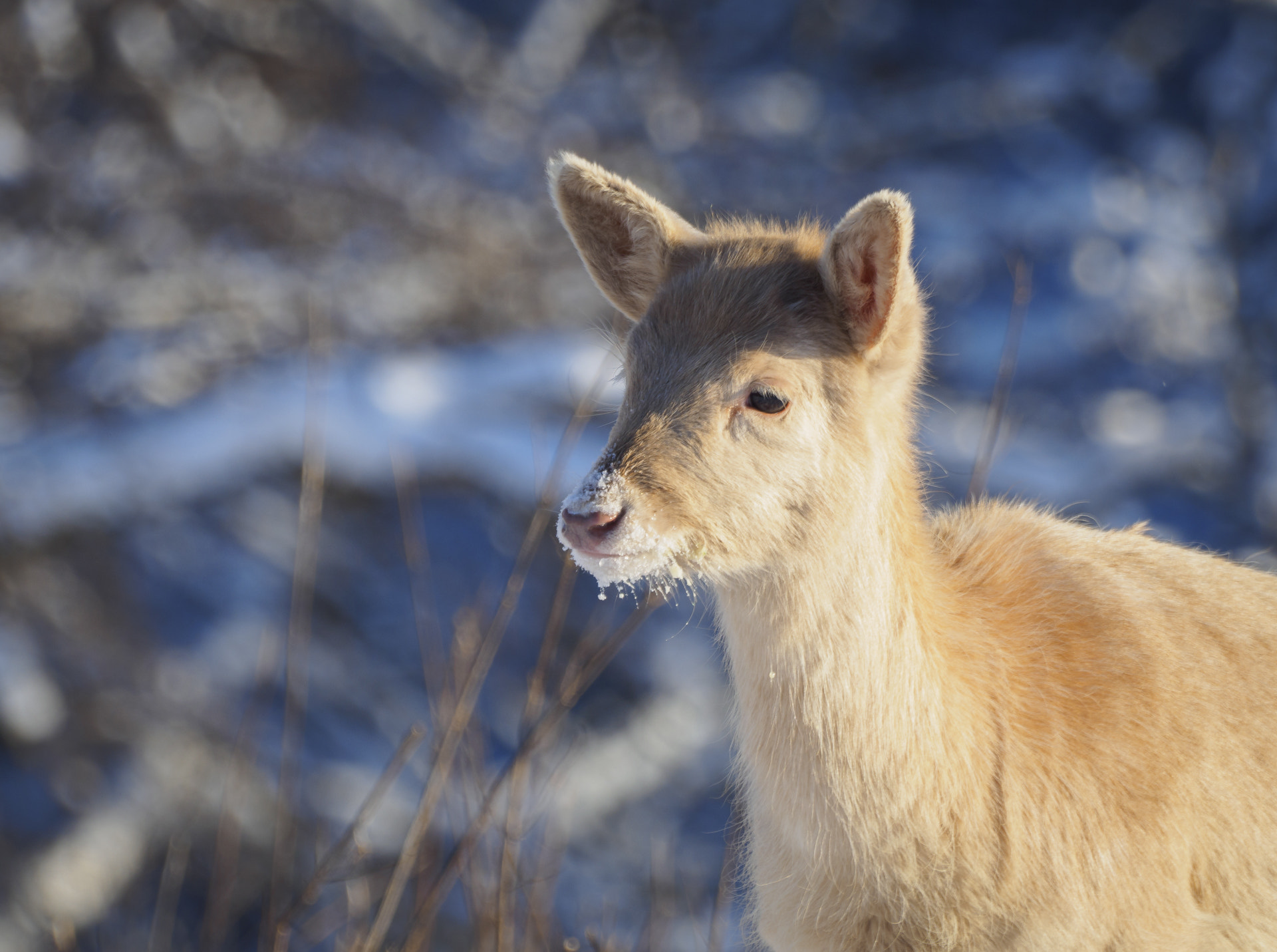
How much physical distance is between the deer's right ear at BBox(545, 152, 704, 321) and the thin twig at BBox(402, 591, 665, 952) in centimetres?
81

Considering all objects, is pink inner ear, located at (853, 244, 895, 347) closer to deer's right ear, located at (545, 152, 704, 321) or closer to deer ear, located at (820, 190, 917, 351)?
deer ear, located at (820, 190, 917, 351)

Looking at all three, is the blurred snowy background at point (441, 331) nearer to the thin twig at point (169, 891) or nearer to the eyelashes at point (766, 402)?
the thin twig at point (169, 891)

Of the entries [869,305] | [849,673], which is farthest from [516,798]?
[869,305]

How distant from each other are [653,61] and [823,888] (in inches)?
452

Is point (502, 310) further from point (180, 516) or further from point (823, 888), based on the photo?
point (823, 888)

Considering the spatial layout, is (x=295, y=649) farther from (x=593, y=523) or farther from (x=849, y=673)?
(x=849, y=673)

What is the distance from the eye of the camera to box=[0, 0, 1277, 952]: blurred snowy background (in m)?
8.04

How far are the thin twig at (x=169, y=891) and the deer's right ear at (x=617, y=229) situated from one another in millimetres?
2203

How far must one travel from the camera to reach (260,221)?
10125 mm

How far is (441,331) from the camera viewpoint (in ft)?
33.8

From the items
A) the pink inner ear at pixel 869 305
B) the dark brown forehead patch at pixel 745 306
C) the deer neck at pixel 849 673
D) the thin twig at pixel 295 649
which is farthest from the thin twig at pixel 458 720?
the pink inner ear at pixel 869 305

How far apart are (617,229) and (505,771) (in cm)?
147

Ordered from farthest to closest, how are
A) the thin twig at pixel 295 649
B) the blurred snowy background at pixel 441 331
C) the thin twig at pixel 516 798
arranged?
the blurred snowy background at pixel 441 331 → the thin twig at pixel 516 798 → the thin twig at pixel 295 649

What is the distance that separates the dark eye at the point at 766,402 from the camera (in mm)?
1902
